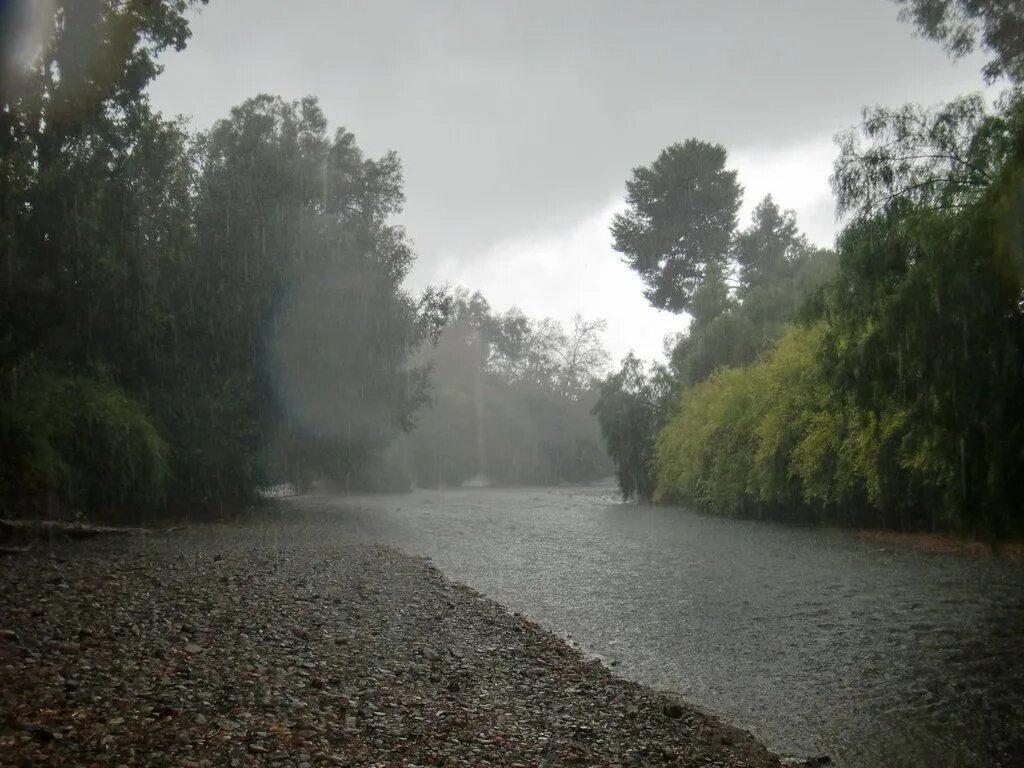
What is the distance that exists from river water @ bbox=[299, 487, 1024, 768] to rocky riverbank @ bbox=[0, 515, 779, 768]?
0.83 metres

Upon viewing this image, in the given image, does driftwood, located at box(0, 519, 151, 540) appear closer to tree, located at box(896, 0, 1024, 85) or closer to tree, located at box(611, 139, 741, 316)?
tree, located at box(896, 0, 1024, 85)

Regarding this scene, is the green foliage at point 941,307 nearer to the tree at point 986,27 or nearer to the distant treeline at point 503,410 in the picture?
the tree at point 986,27

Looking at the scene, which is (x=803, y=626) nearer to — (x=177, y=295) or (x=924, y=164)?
(x=924, y=164)

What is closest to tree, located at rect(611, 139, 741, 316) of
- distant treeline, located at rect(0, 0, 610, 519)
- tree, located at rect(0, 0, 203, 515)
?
distant treeline, located at rect(0, 0, 610, 519)

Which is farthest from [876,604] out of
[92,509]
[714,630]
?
[92,509]

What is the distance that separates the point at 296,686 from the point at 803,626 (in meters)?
6.65

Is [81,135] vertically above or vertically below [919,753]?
above

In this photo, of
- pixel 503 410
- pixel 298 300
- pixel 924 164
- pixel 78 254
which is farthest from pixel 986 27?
pixel 503 410

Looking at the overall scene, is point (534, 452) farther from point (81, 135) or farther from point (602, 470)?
point (81, 135)

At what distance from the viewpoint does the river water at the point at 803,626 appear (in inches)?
276

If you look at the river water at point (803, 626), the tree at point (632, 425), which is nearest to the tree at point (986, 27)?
the river water at point (803, 626)

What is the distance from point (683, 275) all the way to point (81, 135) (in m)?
35.6

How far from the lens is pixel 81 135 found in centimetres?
1877

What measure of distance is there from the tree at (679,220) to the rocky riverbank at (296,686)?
130 feet
